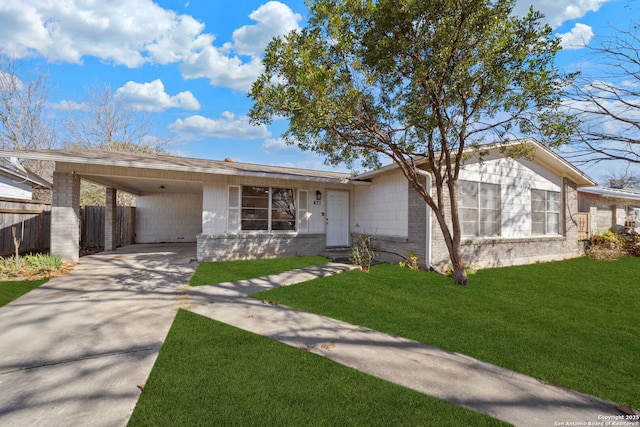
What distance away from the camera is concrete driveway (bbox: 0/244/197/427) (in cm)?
241

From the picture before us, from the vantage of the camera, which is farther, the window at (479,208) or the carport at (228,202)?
the window at (479,208)

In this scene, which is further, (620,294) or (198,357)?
(620,294)

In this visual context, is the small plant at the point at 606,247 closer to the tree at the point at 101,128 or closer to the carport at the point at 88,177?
the carport at the point at 88,177

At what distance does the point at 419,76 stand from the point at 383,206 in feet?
16.8

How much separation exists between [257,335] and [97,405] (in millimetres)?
1794

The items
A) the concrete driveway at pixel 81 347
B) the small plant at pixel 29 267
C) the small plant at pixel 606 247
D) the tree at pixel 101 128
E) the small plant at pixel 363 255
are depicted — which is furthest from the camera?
the tree at pixel 101 128

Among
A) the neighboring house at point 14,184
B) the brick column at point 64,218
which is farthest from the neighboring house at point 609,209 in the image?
the neighboring house at point 14,184

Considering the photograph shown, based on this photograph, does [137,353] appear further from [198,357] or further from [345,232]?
[345,232]

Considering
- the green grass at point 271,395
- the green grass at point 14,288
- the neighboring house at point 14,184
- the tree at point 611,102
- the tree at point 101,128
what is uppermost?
the tree at point 101,128

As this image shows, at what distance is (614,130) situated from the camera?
495 centimetres

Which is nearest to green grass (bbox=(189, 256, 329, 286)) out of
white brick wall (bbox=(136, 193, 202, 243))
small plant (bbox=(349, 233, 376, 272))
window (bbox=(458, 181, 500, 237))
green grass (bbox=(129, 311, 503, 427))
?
small plant (bbox=(349, 233, 376, 272))

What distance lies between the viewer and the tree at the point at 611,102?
16.1ft

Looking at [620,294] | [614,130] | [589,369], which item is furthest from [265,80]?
[620,294]

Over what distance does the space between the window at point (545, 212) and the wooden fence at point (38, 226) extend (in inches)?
622
